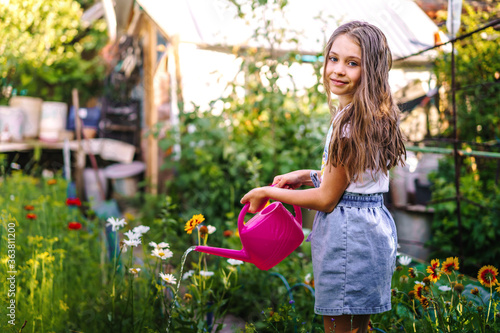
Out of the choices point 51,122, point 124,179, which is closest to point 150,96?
point 124,179

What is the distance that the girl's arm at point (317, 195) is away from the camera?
1.27 metres

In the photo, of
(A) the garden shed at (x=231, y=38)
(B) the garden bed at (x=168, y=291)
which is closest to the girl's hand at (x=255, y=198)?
(B) the garden bed at (x=168, y=291)

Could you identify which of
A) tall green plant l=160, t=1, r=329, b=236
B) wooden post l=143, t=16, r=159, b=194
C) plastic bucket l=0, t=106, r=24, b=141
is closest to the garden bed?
tall green plant l=160, t=1, r=329, b=236

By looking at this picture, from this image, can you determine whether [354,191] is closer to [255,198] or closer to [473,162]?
[255,198]

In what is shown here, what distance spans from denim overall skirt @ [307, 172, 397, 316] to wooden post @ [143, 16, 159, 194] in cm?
423

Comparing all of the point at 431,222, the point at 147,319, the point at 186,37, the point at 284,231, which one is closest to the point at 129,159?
the point at 186,37

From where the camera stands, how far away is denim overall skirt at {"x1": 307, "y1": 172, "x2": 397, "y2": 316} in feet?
4.18

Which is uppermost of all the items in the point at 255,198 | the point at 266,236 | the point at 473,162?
the point at 473,162

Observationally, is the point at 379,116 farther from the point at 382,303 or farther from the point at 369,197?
the point at 382,303

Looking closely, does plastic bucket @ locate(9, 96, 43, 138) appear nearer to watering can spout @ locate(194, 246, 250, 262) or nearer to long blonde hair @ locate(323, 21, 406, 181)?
watering can spout @ locate(194, 246, 250, 262)

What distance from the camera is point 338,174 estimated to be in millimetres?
1257

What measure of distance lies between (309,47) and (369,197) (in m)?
3.45

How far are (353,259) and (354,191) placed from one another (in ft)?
0.66

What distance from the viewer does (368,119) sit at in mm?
1239
